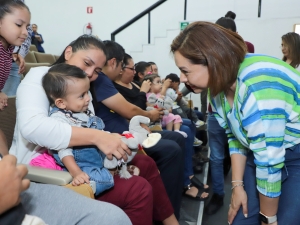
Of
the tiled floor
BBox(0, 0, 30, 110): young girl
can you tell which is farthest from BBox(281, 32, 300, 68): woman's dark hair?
BBox(0, 0, 30, 110): young girl

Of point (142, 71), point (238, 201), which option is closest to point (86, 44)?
point (238, 201)

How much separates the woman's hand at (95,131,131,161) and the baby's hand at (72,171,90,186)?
4.7 inches

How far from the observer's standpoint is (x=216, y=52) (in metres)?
0.98

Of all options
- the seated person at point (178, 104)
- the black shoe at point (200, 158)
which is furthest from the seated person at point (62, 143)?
the seated person at point (178, 104)

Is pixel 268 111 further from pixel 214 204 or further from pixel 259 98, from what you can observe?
pixel 214 204

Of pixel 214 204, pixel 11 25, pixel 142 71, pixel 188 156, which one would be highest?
pixel 11 25

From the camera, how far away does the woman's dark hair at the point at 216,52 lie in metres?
0.99

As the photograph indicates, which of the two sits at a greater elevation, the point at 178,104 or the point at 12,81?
the point at 12,81

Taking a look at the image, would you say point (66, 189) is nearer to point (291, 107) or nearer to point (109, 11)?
point (291, 107)

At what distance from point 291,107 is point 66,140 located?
33.5 inches

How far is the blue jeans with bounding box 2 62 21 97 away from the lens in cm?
179

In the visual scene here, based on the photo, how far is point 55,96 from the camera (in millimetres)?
1162

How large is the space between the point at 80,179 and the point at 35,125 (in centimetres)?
27

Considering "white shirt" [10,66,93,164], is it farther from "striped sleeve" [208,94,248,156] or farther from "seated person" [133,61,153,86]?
"seated person" [133,61,153,86]
